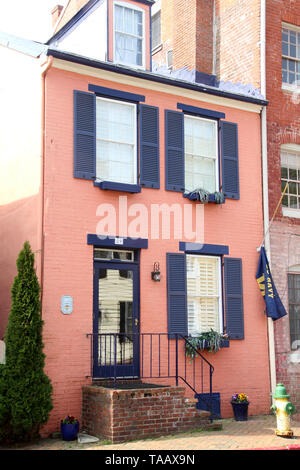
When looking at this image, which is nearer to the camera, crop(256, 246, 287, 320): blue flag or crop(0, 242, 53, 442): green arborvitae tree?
crop(0, 242, 53, 442): green arborvitae tree

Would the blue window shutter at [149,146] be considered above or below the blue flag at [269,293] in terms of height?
above

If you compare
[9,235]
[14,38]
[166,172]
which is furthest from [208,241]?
[14,38]

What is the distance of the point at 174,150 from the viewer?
492 inches

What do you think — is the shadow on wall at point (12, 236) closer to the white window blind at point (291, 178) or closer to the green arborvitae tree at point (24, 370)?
the green arborvitae tree at point (24, 370)

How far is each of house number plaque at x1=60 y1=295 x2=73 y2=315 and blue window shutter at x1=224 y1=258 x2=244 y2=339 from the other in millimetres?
3401

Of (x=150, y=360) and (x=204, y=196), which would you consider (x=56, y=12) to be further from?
(x=150, y=360)

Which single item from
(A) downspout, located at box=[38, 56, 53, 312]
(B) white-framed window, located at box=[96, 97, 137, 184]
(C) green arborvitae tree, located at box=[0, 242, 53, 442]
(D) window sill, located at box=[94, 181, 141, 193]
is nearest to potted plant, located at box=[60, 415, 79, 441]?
(C) green arborvitae tree, located at box=[0, 242, 53, 442]

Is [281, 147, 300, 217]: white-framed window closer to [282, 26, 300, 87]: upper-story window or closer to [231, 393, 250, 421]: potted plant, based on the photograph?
[282, 26, 300, 87]: upper-story window

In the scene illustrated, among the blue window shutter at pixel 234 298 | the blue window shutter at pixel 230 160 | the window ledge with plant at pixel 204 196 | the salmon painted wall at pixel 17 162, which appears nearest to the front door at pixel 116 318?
the salmon painted wall at pixel 17 162

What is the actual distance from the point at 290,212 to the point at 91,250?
5.08 meters

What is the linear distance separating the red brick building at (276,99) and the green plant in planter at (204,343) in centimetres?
156

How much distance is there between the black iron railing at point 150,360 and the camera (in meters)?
11.1

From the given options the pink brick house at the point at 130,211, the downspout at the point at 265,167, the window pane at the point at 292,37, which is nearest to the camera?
the pink brick house at the point at 130,211

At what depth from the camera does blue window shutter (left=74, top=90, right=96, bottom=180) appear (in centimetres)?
1127
